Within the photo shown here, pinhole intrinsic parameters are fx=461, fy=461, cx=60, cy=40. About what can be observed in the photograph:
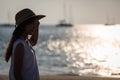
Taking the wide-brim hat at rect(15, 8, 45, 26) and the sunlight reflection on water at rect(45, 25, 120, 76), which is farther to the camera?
the sunlight reflection on water at rect(45, 25, 120, 76)

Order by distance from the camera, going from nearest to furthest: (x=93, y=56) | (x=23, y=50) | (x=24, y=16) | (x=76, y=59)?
(x=23, y=50) < (x=24, y=16) < (x=76, y=59) < (x=93, y=56)

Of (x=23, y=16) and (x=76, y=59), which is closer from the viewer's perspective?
(x=23, y=16)

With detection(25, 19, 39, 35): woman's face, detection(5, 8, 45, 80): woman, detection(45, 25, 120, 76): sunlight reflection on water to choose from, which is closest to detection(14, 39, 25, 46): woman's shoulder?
detection(5, 8, 45, 80): woman

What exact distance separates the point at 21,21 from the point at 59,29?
13739 cm

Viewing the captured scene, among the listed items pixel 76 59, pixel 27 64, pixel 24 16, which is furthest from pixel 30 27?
pixel 76 59

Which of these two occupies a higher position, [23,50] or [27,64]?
[23,50]

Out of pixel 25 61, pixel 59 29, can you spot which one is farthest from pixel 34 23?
pixel 59 29

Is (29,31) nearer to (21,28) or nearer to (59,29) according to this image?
(21,28)

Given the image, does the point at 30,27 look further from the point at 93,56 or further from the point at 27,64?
the point at 93,56

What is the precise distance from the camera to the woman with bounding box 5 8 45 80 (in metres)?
4.06

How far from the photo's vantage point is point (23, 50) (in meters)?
4.07

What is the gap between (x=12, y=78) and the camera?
4145 millimetres

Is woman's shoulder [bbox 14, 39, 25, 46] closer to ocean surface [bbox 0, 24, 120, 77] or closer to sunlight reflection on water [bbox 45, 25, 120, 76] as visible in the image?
ocean surface [bbox 0, 24, 120, 77]

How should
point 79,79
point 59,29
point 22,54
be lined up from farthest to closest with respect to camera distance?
1. point 59,29
2. point 79,79
3. point 22,54
